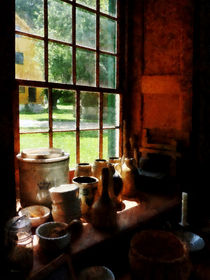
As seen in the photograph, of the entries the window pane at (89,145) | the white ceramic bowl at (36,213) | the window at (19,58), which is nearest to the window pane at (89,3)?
the window at (19,58)

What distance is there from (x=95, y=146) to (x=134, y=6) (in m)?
1.55

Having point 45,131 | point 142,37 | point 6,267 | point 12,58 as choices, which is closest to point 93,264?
point 6,267

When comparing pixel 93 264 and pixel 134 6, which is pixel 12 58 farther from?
pixel 134 6

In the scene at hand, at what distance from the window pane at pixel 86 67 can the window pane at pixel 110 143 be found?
1.79ft

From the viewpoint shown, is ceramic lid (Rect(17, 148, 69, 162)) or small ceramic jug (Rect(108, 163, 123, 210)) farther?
small ceramic jug (Rect(108, 163, 123, 210))

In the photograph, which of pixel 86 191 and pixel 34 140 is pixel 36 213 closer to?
pixel 86 191

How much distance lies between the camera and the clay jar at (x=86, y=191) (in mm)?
1922

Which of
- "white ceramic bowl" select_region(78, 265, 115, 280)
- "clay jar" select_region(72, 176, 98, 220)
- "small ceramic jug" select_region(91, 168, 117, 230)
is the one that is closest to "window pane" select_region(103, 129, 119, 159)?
"clay jar" select_region(72, 176, 98, 220)

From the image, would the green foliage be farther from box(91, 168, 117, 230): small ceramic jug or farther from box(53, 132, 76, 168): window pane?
box(91, 168, 117, 230): small ceramic jug

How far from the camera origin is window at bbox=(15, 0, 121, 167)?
216cm

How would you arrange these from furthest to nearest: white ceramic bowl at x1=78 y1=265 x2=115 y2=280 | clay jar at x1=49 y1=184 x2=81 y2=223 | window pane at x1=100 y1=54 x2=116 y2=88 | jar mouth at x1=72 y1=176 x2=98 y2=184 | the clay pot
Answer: window pane at x1=100 y1=54 x2=116 y2=88 → jar mouth at x1=72 y1=176 x2=98 y2=184 → clay jar at x1=49 y1=184 x2=81 y2=223 → white ceramic bowl at x1=78 y1=265 x2=115 y2=280 → the clay pot

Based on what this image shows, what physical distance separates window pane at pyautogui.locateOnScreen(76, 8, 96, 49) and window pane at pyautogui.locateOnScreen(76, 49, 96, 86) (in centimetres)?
9

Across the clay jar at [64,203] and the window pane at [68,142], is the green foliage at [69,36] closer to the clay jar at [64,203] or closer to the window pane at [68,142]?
the window pane at [68,142]

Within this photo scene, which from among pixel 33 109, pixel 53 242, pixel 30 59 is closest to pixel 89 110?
pixel 33 109
